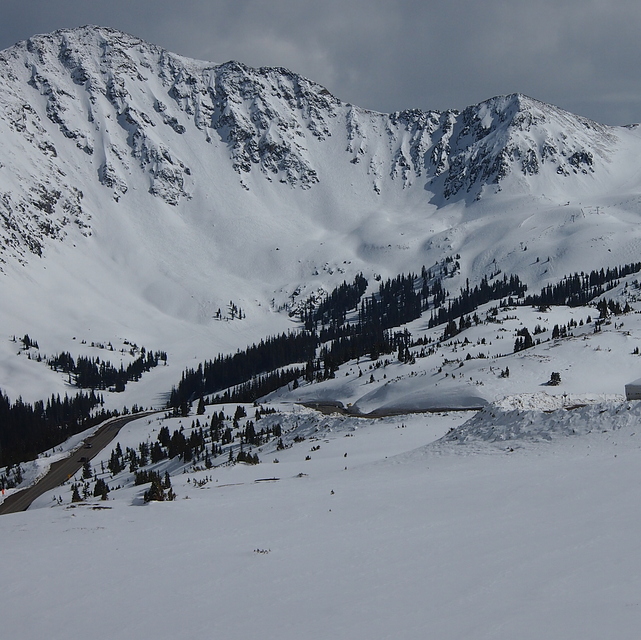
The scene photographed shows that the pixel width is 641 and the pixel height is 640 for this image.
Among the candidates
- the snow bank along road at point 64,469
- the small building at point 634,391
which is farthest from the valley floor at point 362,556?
the snow bank along road at point 64,469

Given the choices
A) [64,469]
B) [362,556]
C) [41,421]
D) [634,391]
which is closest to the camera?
[362,556]

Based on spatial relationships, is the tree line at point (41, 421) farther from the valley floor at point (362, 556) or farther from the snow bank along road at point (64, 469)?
the valley floor at point (362, 556)

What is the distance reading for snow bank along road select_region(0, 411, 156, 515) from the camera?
5073cm

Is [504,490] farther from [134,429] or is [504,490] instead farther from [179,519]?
[134,429]

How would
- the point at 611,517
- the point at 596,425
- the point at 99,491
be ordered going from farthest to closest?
the point at 99,491 < the point at 596,425 < the point at 611,517

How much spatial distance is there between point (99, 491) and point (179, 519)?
2455 cm

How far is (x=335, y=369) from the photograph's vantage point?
351 ft

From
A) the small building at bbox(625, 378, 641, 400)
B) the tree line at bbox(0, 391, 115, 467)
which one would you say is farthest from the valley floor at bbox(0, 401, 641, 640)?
the tree line at bbox(0, 391, 115, 467)

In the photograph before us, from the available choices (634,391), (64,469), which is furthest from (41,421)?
(634,391)

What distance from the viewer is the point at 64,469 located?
65688 millimetres

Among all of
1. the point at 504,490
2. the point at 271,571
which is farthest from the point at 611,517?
the point at 271,571

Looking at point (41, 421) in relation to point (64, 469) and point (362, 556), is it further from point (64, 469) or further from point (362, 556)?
point (362, 556)

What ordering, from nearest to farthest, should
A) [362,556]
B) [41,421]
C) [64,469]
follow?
[362,556] → [64,469] → [41,421]

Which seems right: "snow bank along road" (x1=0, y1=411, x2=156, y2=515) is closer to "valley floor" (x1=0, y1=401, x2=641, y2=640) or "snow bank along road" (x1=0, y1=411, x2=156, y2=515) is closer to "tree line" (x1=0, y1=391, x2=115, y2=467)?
"tree line" (x1=0, y1=391, x2=115, y2=467)
